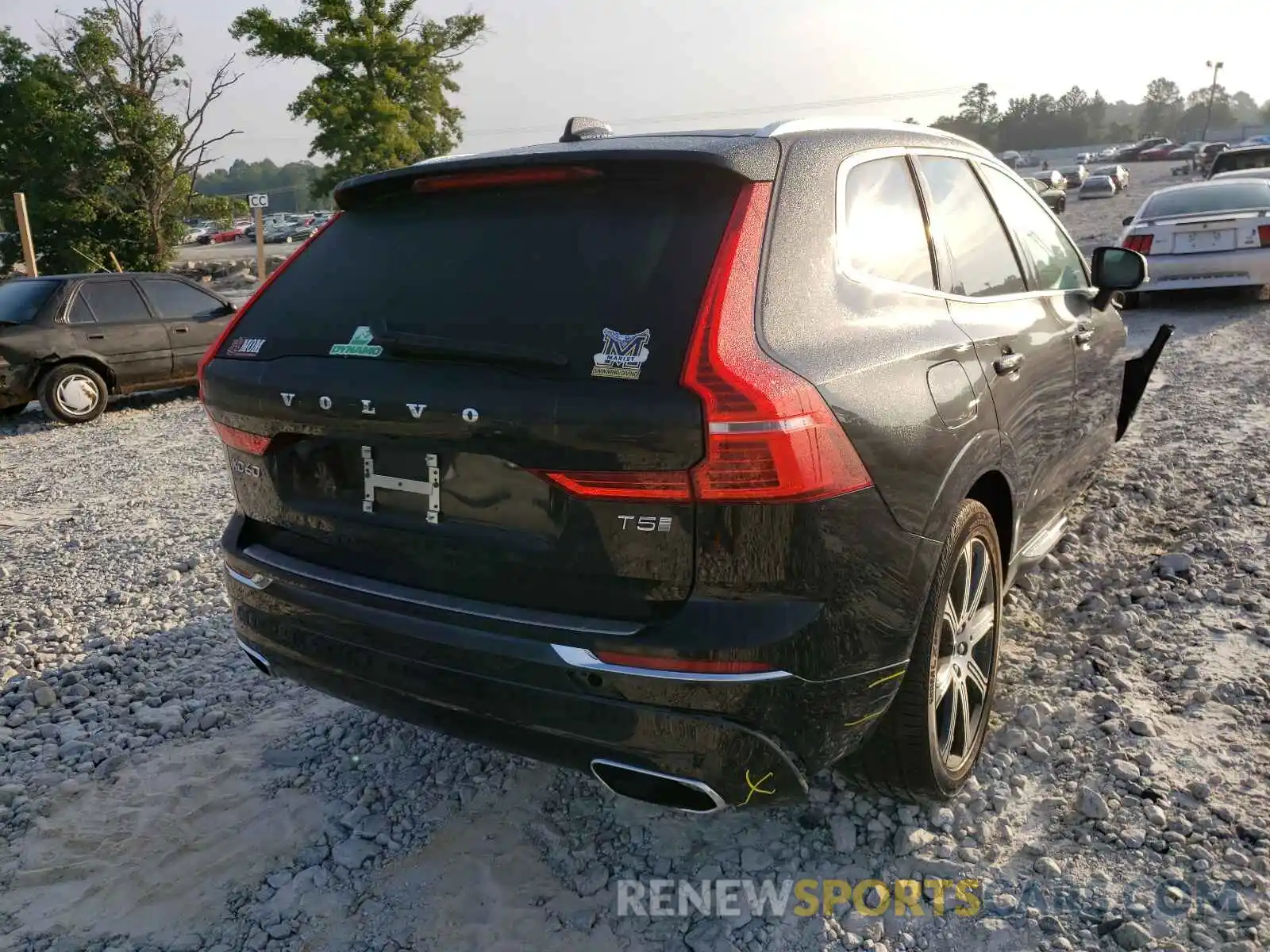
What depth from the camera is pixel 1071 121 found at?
12331 cm

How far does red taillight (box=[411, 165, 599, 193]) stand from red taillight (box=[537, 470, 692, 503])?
79 cm

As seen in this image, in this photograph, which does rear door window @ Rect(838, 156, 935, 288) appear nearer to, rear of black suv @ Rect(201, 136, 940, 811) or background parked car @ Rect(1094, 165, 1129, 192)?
rear of black suv @ Rect(201, 136, 940, 811)

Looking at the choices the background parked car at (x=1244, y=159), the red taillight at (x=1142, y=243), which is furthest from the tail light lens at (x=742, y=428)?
the background parked car at (x=1244, y=159)

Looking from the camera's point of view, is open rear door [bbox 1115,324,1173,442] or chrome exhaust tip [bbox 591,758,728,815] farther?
open rear door [bbox 1115,324,1173,442]

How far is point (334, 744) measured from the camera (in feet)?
10.8

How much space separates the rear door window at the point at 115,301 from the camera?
1005cm

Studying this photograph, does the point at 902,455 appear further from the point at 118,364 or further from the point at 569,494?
the point at 118,364

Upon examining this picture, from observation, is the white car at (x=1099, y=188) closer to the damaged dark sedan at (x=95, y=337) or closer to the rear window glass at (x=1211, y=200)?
the rear window glass at (x=1211, y=200)

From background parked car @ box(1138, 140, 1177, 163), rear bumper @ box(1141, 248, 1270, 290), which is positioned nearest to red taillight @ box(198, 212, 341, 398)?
rear bumper @ box(1141, 248, 1270, 290)

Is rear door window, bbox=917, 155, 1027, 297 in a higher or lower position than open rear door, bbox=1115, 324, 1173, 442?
higher

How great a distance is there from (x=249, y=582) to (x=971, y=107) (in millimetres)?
148240

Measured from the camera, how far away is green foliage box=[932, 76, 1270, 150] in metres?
122

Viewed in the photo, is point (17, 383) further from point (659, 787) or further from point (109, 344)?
point (659, 787)

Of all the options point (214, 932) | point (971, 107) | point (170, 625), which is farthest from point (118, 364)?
point (971, 107)
